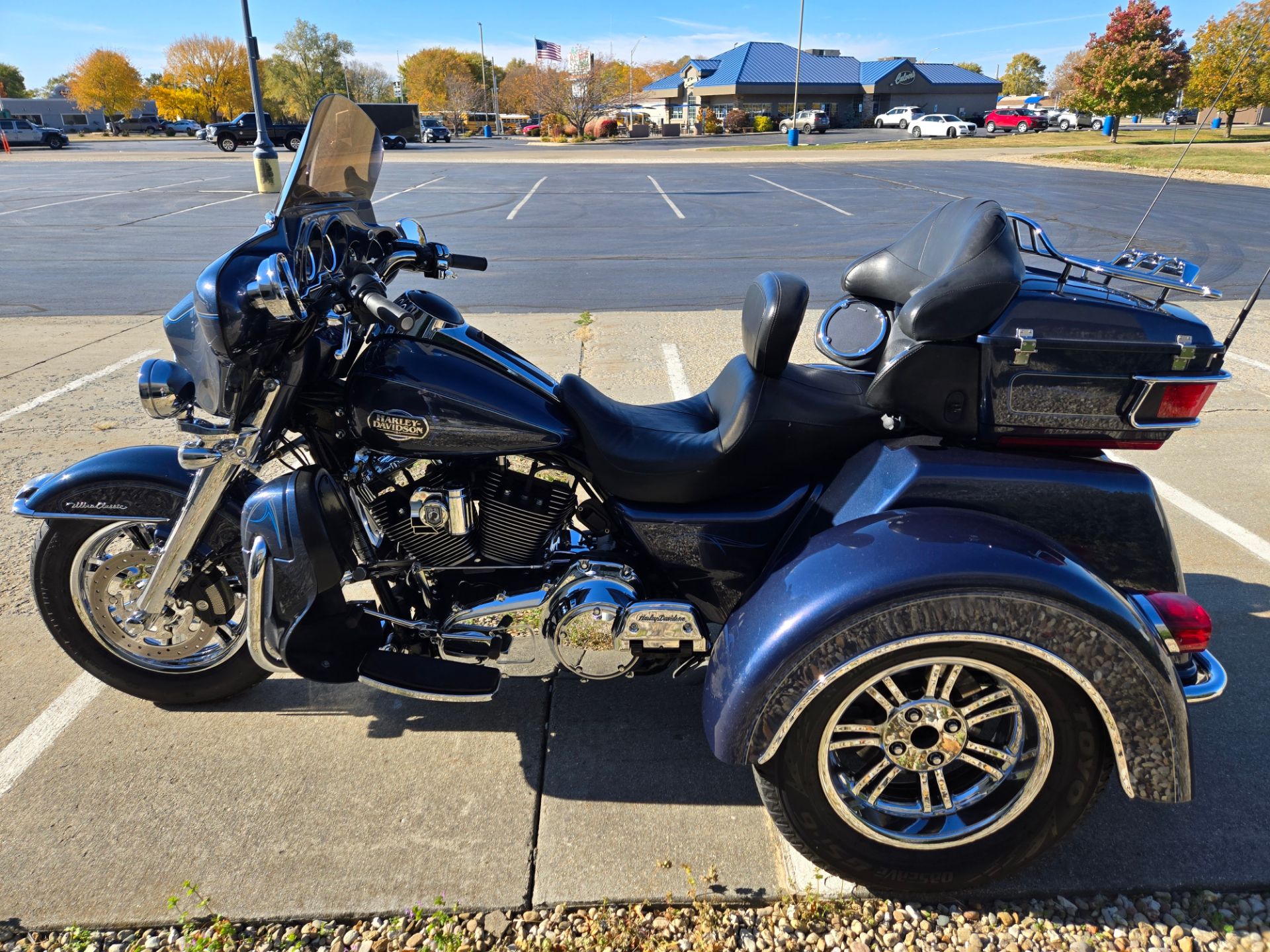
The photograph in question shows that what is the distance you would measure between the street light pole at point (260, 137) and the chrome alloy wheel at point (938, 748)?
15.0 meters

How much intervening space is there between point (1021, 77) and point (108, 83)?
98517 millimetres

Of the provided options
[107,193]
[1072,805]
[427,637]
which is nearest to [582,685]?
[427,637]

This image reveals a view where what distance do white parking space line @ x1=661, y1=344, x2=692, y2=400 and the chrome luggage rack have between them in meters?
2.77

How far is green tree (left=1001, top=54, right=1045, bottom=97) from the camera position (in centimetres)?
10088

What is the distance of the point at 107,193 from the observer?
1848 cm

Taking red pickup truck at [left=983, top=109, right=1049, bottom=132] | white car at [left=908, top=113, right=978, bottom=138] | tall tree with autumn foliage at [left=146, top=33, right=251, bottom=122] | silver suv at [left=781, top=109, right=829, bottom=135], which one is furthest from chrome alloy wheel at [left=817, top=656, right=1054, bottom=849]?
tall tree with autumn foliage at [left=146, top=33, right=251, bottom=122]

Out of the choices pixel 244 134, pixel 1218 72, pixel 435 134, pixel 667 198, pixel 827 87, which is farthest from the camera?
pixel 827 87

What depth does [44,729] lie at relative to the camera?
2.60m

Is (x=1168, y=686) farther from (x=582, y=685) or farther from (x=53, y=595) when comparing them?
(x=53, y=595)

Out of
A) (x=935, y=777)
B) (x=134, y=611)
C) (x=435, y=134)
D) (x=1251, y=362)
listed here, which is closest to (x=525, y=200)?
(x=1251, y=362)

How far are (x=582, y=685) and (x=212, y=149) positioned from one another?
153 ft

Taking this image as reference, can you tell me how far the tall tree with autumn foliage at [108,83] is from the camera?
246 ft

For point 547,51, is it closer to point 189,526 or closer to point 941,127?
point 941,127

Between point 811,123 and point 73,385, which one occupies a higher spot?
point 811,123
